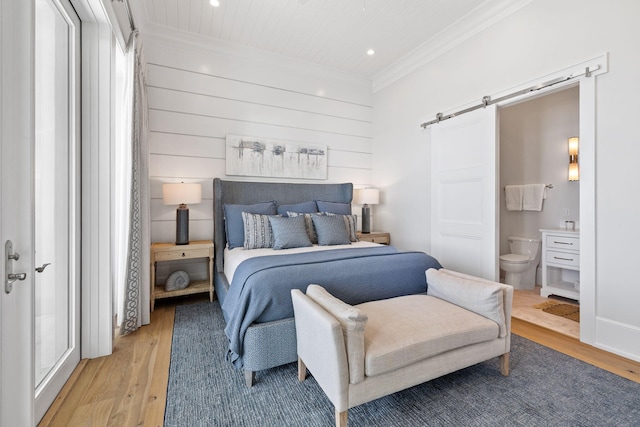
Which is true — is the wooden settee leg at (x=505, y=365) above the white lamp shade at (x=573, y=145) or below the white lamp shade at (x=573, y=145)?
below

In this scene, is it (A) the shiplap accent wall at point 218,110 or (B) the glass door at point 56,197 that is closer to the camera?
(B) the glass door at point 56,197

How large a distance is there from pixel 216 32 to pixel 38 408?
12.1 ft

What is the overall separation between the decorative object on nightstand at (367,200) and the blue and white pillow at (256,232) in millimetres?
1723

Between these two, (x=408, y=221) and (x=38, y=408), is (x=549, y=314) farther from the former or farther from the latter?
(x=38, y=408)

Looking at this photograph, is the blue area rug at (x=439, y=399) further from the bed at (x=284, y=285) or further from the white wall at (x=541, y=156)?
the white wall at (x=541, y=156)

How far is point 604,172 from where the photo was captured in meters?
2.21

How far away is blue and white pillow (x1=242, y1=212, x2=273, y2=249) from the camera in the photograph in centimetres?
304

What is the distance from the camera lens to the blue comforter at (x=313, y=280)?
5.98 ft

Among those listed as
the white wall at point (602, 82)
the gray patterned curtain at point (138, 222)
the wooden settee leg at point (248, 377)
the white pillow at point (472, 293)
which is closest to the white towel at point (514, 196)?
the white wall at point (602, 82)

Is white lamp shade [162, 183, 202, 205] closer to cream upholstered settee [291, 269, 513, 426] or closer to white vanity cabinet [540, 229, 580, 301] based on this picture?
cream upholstered settee [291, 269, 513, 426]

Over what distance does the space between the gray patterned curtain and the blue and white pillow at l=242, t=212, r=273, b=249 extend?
91 cm

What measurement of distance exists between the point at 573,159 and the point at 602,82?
183 cm

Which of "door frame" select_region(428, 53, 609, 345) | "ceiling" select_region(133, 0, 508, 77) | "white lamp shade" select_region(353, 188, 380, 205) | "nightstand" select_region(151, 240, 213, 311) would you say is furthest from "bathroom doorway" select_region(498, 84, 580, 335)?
"nightstand" select_region(151, 240, 213, 311)

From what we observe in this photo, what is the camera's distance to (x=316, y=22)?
3197mm
